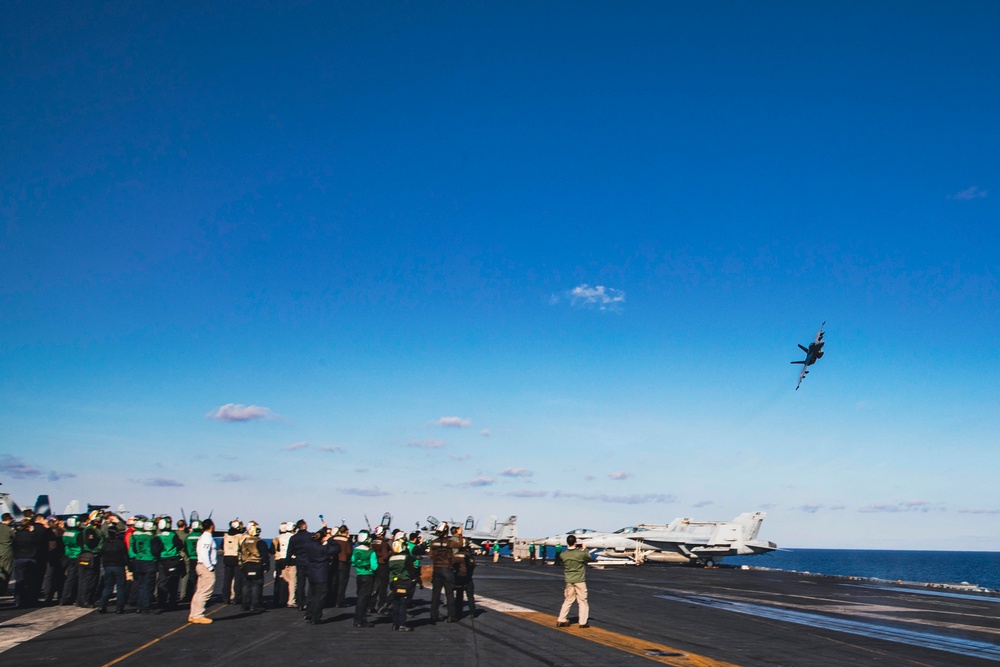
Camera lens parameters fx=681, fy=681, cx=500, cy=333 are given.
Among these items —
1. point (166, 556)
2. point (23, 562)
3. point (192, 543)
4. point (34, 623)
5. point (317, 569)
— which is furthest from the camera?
point (192, 543)

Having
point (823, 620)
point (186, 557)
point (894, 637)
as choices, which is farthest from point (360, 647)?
point (823, 620)

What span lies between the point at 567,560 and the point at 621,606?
7184 millimetres

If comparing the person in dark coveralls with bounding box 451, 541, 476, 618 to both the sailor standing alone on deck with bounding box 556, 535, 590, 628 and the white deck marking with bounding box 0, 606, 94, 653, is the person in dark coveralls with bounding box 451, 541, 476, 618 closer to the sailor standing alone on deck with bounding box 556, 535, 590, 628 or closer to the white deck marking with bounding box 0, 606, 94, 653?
the sailor standing alone on deck with bounding box 556, 535, 590, 628

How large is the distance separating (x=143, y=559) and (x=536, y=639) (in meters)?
8.92

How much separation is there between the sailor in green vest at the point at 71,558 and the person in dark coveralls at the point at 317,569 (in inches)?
252

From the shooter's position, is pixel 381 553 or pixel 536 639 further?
pixel 381 553

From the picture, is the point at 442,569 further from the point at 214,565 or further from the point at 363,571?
the point at 214,565

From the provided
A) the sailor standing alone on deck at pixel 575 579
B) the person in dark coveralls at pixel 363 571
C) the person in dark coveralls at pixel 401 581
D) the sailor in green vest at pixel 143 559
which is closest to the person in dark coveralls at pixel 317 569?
the person in dark coveralls at pixel 363 571

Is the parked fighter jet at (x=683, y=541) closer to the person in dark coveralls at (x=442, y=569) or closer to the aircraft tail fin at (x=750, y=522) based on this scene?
the aircraft tail fin at (x=750, y=522)

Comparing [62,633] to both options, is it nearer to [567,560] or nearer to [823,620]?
[567,560]

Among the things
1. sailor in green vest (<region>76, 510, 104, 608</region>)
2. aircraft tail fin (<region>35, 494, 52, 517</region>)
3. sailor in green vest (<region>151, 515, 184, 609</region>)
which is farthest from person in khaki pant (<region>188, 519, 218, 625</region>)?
aircraft tail fin (<region>35, 494, 52, 517</region>)

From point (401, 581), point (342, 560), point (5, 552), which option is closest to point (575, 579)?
Result: point (401, 581)

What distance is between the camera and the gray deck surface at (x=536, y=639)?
10.8 metres

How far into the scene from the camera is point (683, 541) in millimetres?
56688
